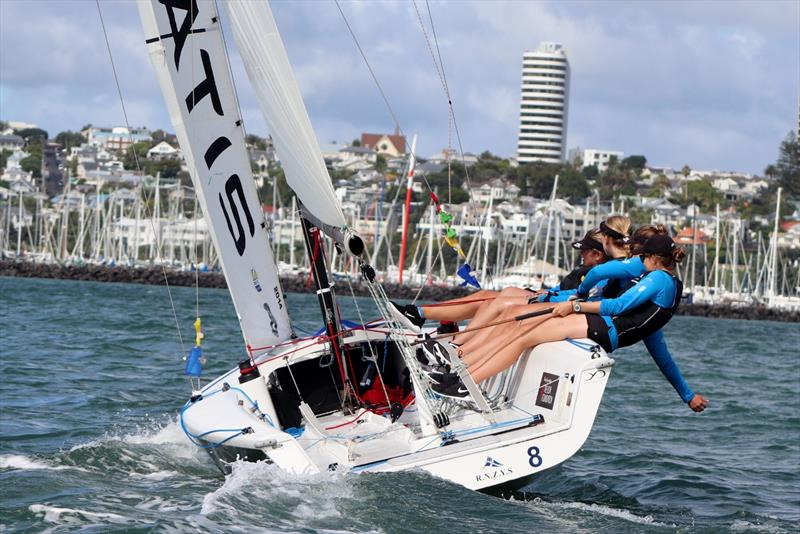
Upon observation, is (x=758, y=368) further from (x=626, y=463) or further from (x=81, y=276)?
(x=81, y=276)

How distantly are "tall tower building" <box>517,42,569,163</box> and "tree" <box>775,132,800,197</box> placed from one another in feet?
226

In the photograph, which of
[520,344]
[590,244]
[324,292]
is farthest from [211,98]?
[590,244]

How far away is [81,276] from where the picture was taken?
55.6 m

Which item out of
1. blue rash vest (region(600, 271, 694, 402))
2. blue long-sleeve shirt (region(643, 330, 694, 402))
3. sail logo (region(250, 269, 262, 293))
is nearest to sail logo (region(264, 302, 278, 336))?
sail logo (region(250, 269, 262, 293))

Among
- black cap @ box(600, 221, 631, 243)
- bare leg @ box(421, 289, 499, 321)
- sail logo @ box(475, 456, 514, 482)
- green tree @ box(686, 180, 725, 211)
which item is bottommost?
sail logo @ box(475, 456, 514, 482)

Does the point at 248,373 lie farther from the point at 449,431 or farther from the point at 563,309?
the point at 563,309

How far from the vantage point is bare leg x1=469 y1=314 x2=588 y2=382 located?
7.11m

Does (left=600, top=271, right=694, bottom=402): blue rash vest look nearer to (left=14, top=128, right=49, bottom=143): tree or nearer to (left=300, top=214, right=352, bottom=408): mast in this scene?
(left=300, top=214, right=352, bottom=408): mast

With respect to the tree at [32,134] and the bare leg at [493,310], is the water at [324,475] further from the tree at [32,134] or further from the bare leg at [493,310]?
the tree at [32,134]

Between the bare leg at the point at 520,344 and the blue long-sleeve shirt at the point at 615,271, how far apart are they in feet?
0.84

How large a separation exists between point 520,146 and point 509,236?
10955cm

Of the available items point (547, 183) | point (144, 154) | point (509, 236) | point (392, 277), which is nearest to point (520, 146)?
point (547, 183)

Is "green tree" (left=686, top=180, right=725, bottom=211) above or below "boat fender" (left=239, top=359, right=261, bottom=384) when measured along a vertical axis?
above

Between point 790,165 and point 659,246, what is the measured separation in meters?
108
